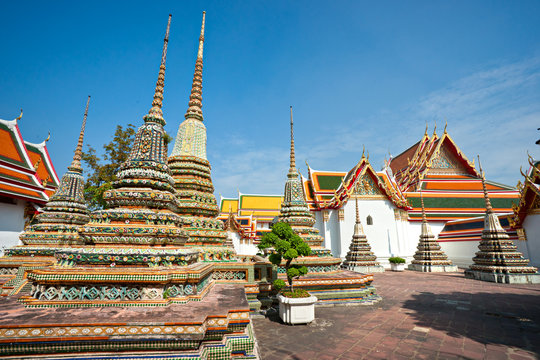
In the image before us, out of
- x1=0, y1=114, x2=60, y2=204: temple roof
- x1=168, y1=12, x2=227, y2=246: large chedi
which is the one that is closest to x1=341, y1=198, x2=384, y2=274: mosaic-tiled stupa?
x1=168, y1=12, x2=227, y2=246: large chedi

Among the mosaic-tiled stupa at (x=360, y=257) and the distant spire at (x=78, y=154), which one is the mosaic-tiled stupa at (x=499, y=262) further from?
the distant spire at (x=78, y=154)

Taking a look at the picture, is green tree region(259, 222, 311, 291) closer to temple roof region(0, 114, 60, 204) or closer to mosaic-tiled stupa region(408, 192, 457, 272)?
temple roof region(0, 114, 60, 204)

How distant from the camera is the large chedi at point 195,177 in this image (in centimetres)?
647

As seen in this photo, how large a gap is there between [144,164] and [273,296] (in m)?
4.72

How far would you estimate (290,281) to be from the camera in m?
6.10

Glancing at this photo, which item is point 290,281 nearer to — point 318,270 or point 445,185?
point 318,270

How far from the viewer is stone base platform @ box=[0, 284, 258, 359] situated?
2.52 m

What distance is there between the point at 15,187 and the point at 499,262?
23.3 meters

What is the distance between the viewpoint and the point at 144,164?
4.57 metres

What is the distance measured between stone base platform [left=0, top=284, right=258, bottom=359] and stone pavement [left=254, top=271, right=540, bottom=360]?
160 cm

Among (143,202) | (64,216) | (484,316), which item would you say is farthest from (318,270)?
(64,216)

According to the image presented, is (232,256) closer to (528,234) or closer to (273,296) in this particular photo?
(273,296)

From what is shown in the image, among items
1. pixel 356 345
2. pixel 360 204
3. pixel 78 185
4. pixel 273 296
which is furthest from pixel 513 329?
pixel 360 204

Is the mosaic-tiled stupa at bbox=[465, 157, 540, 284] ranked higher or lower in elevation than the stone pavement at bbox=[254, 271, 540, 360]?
higher
